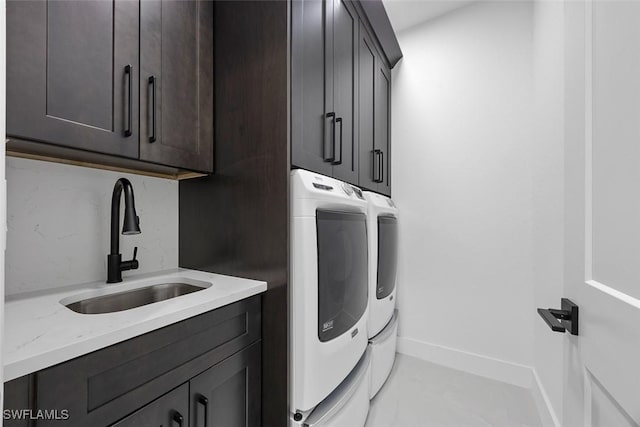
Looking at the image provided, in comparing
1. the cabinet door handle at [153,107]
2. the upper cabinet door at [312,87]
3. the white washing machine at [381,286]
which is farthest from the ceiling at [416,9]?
the cabinet door handle at [153,107]

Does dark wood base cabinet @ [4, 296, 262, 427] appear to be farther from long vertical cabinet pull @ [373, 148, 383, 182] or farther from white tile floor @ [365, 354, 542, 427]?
long vertical cabinet pull @ [373, 148, 383, 182]

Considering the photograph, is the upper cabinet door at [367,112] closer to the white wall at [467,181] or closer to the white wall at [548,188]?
the white wall at [467,181]

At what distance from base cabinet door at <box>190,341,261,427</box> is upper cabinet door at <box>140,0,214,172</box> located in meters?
0.79

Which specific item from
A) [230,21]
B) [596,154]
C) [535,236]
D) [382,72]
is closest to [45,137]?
[230,21]

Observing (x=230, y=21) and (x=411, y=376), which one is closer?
(x=230, y=21)

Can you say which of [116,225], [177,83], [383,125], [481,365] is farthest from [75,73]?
[481,365]

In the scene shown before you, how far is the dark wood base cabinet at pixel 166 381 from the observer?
1.96ft

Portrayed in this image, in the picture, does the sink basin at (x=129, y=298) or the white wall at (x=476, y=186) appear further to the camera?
the white wall at (x=476, y=186)

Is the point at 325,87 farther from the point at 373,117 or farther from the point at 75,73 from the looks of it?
the point at 75,73

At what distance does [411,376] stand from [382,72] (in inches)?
90.4

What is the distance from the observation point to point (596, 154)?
1.88 ft

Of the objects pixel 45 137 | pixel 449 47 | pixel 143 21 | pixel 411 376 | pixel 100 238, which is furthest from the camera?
pixel 449 47

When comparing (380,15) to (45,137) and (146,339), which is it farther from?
(146,339)

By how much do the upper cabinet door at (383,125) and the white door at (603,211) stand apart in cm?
144
